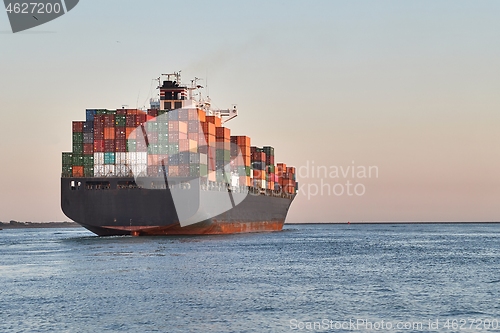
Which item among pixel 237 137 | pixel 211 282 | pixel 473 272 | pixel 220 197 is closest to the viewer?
pixel 211 282

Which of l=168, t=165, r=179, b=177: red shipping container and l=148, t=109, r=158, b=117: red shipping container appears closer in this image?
l=168, t=165, r=179, b=177: red shipping container

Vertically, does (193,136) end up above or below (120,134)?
above

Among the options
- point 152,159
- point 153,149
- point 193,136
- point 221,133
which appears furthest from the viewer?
point 221,133

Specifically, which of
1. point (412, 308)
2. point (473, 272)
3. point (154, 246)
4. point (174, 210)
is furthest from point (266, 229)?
point (412, 308)

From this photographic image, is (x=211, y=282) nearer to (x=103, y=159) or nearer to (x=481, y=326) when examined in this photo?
(x=481, y=326)

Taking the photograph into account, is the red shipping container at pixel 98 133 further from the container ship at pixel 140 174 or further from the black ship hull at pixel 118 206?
the black ship hull at pixel 118 206

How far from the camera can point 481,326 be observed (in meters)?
25.0

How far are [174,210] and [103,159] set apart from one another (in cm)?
928

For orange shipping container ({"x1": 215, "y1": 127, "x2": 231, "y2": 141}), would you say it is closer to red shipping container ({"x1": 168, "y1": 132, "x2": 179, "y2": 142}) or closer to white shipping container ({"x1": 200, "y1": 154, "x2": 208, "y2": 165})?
white shipping container ({"x1": 200, "y1": 154, "x2": 208, "y2": 165})

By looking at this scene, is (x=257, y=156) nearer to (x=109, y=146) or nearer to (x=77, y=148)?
(x=109, y=146)

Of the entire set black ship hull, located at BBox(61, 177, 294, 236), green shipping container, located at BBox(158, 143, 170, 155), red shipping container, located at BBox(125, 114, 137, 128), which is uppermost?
red shipping container, located at BBox(125, 114, 137, 128)

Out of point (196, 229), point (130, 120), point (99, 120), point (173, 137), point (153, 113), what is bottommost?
point (196, 229)

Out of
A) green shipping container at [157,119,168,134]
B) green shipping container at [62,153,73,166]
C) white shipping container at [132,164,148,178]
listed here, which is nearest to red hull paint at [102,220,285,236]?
white shipping container at [132,164,148,178]

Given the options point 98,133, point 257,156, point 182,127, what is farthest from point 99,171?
point 257,156
